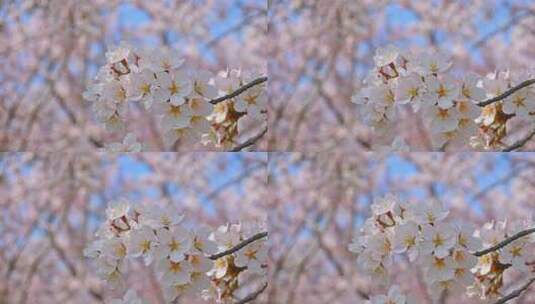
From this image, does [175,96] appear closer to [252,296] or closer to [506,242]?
[252,296]

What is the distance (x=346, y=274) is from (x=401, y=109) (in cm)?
47

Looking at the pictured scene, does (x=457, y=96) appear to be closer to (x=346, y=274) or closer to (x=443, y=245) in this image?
(x=443, y=245)

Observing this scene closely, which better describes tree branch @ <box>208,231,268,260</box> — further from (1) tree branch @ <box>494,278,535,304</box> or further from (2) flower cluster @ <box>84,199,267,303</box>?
(1) tree branch @ <box>494,278,535,304</box>

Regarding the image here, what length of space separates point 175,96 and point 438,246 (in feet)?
1.89

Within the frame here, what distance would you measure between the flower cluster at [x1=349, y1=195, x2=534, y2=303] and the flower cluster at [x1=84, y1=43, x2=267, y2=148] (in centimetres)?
34

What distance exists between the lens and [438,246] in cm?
188

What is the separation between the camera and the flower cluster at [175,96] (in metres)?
1.92

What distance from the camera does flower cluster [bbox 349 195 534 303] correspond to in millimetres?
1884

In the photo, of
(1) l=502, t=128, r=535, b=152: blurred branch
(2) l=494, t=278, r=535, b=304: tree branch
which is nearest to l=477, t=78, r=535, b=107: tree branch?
(1) l=502, t=128, r=535, b=152: blurred branch

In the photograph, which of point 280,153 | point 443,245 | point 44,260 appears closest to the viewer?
point 443,245

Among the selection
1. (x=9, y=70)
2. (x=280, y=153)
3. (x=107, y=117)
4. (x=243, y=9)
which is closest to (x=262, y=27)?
(x=243, y=9)

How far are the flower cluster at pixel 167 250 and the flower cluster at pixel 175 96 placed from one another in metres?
0.18

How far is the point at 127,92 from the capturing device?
193 cm

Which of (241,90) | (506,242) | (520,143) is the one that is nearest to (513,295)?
A: (506,242)
